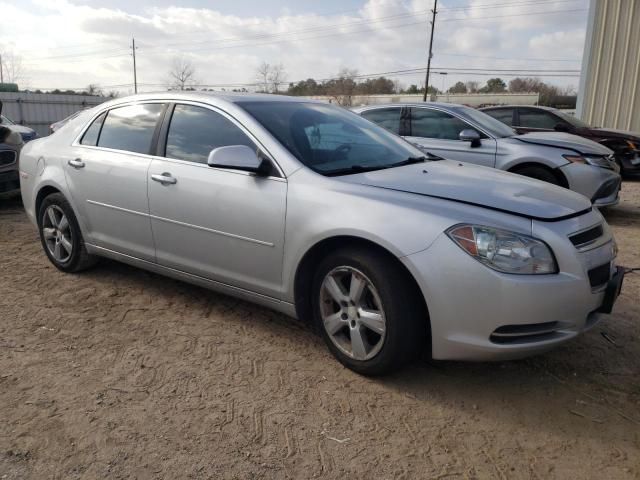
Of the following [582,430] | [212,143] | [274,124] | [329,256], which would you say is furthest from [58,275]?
[582,430]

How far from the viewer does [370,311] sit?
301cm

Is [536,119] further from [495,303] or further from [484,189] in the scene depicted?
[495,303]

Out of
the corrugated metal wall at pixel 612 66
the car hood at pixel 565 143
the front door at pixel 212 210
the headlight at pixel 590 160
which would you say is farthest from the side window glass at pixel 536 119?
the front door at pixel 212 210

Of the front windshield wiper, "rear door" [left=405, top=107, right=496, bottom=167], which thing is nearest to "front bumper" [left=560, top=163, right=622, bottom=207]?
"rear door" [left=405, top=107, right=496, bottom=167]

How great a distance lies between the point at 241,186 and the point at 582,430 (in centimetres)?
230

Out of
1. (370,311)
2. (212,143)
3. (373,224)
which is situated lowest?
(370,311)

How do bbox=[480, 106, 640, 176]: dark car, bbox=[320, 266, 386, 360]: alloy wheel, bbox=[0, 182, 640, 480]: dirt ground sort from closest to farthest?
bbox=[0, 182, 640, 480]: dirt ground
bbox=[320, 266, 386, 360]: alloy wheel
bbox=[480, 106, 640, 176]: dark car

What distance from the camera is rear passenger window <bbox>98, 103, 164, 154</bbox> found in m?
4.13

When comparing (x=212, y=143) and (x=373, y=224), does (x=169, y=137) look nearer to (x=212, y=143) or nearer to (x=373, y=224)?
(x=212, y=143)

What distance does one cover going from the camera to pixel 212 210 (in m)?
3.57

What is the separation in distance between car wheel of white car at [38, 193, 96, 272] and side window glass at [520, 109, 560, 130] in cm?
899

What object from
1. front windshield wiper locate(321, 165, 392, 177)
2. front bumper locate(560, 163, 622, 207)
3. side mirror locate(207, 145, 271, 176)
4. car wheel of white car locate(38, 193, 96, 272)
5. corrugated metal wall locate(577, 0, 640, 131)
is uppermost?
corrugated metal wall locate(577, 0, 640, 131)

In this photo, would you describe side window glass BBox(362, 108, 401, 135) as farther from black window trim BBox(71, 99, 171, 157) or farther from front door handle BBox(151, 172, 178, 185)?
front door handle BBox(151, 172, 178, 185)

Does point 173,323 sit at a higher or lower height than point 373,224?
lower
